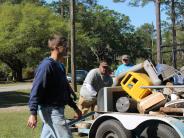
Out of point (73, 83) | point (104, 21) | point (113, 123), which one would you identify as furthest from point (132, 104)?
point (104, 21)

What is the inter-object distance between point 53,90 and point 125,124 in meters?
2.09

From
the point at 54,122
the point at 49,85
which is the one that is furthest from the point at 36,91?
the point at 54,122

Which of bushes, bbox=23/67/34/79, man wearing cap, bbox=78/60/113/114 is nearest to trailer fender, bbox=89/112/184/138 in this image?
man wearing cap, bbox=78/60/113/114

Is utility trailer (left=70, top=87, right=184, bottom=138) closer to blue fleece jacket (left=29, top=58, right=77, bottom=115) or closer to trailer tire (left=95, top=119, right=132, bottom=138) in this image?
trailer tire (left=95, top=119, right=132, bottom=138)

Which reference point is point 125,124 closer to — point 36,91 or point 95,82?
point 36,91

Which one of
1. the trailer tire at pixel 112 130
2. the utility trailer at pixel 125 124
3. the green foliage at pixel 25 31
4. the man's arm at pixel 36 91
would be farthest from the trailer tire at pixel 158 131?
the green foliage at pixel 25 31

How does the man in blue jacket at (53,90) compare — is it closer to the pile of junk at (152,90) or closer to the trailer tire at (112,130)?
the trailer tire at (112,130)

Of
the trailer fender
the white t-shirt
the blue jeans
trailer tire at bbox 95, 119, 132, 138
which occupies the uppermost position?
the white t-shirt

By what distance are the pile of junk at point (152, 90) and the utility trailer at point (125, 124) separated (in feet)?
0.68

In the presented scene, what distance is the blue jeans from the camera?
644cm

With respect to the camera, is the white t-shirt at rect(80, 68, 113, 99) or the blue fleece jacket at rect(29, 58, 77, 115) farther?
the white t-shirt at rect(80, 68, 113, 99)

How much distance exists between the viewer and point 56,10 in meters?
82.4

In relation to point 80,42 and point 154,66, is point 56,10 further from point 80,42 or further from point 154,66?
point 154,66

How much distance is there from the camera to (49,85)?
6477 millimetres
